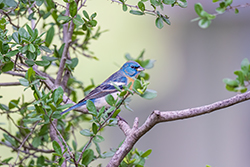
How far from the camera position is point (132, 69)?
1.68m

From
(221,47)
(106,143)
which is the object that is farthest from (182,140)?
(221,47)

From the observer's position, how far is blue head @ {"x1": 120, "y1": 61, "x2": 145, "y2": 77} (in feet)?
5.32

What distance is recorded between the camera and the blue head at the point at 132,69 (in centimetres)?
162

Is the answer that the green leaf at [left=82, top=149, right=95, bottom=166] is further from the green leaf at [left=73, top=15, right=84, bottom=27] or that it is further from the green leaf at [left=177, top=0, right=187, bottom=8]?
the green leaf at [left=177, top=0, right=187, bottom=8]

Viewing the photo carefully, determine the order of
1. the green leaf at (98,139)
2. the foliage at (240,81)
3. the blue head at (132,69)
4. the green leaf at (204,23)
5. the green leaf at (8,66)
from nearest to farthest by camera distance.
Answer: the foliage at (240,81)
the green leaf at (204,23)
the green leaf at (98,139)
the green leaf at (8,66)
the blue head at (132,69)

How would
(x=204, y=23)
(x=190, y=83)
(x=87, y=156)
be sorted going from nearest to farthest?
1. (x=204, y=23)
2. (x=87, y=156)
3. (x=190, y=83)

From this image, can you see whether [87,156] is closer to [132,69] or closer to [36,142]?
[36,142]

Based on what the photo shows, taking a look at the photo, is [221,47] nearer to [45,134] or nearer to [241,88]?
[45,134]

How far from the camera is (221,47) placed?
10.6 ft

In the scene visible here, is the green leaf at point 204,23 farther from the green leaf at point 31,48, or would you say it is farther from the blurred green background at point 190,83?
the blurred green background at point 190,83

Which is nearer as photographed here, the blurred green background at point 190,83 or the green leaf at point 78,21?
the green leaf at point 78,21

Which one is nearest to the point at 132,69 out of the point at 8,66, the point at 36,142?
the point at 36,142

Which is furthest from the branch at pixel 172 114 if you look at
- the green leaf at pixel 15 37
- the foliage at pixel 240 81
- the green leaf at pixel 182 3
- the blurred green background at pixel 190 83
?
the blurred green background at pixel 190 83

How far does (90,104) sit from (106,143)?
2056mm
